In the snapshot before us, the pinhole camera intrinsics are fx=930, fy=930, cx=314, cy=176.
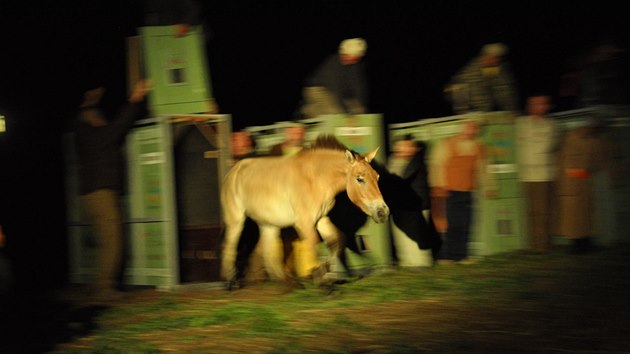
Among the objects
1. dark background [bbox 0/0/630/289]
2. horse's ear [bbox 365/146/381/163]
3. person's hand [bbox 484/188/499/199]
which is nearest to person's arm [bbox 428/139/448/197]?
person's hand [bbox 484/188/499/199]

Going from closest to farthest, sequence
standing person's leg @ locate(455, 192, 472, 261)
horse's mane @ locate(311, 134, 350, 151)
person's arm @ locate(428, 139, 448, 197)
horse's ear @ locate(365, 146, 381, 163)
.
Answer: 1. horse's ear @ locate(365, 146, 381, 163)
2. horse's mane @ locate(311, 134, 350, 151)
3. standing person's leg @ locate(455, 192, 472, 261)
4. person's arm @ locate(428, 139, 448, 197)

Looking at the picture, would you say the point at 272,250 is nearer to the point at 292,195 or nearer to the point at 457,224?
the point at 292,195

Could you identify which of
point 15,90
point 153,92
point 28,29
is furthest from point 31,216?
point 153,92

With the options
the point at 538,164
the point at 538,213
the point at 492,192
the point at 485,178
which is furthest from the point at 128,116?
the point at 538,213

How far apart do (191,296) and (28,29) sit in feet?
37.5

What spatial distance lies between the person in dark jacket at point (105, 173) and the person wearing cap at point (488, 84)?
4601 mm

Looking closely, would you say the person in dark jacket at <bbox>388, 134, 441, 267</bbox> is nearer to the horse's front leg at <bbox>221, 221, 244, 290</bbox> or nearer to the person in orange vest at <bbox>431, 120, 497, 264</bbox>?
the person in orange vest at <bbox>431, 120, 497, 264</bbox>

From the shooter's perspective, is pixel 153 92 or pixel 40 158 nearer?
pixel 153 92

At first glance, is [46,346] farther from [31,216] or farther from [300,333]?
[31,216]

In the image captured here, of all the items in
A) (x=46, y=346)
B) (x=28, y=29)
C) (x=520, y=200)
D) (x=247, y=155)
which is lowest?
(x=46, y=346)

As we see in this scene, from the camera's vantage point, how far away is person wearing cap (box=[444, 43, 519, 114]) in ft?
43.1

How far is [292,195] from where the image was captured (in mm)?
12055

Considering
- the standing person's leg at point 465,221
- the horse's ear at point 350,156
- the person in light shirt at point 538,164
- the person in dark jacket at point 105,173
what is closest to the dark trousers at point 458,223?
the standing person's leg at point 465,221

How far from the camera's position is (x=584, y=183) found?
12.1 m
